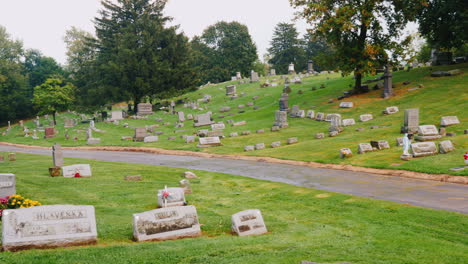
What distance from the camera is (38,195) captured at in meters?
14.0

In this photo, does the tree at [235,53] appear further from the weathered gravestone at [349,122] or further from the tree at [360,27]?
the weathered gravestone at [349,122]

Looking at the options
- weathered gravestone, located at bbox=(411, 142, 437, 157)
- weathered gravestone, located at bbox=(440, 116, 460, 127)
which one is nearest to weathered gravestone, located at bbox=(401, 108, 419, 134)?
weathered gravestone, located at bbox=(440, 116, 460, 127)

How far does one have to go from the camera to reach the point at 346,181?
18.8 meters

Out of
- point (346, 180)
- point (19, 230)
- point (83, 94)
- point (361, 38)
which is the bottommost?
point (346, 180)

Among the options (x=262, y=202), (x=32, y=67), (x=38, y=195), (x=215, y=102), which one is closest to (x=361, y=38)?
(x=215, y=102)

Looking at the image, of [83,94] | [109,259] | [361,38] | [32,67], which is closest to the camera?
[109,259]

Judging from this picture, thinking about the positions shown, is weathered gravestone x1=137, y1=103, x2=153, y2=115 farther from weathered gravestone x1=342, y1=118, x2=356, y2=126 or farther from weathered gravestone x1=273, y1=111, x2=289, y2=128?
weathered gravestone x1=342, y1=118, x2=356, y2=126

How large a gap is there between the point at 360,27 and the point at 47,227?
133 ft

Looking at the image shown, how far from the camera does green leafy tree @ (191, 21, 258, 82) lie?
89062 mm

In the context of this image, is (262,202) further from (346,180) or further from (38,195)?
(38,195)

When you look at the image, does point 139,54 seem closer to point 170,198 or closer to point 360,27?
point 360,27

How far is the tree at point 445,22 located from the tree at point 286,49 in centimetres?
5334

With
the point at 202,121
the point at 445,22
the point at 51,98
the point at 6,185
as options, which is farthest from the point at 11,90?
the point at 6,185

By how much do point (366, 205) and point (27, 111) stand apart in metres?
82.3
